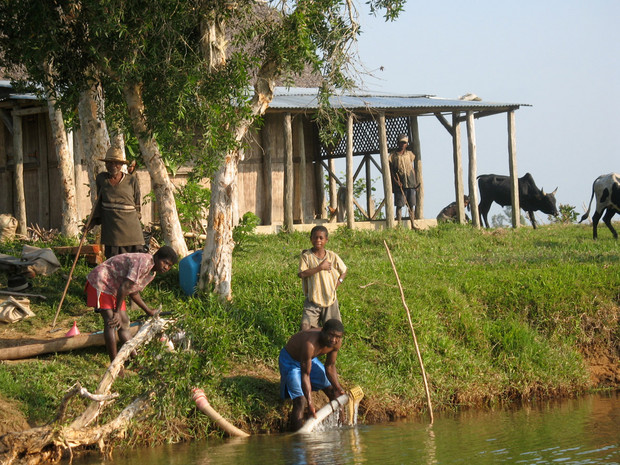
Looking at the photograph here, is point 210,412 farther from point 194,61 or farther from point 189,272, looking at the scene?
point 194,61

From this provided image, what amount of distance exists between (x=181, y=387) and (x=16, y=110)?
10.00 metres

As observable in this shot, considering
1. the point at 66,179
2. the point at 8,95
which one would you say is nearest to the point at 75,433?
the point at 66,179

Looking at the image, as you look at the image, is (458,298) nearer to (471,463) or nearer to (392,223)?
(471,463)

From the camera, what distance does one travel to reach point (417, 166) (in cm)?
1812

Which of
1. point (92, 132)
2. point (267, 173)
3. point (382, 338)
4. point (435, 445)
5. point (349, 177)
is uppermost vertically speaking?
point (92, 132)

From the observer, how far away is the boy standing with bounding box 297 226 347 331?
27.3ft

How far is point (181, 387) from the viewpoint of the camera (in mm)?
7207

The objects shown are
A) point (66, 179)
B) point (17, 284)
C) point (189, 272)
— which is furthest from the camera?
point (66, 179)

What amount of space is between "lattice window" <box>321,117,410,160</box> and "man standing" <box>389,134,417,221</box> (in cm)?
119

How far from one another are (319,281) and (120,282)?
6.56 feet

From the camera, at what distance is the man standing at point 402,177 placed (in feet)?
56.9

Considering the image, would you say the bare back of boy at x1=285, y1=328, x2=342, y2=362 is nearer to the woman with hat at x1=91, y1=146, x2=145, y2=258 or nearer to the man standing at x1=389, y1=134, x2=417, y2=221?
the woman with hat at x1=91, y1=146, x2=145, y2=258

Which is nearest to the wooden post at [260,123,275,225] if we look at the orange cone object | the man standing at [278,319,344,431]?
the orange cone object

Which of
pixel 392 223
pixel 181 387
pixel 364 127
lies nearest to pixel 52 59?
pixel 181 387
